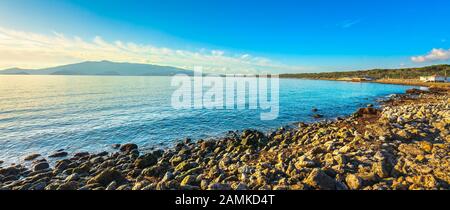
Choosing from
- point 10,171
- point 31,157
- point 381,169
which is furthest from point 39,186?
point 381,169

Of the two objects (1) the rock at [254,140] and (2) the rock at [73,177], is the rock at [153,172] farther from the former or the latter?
(1) the rock at [254,140]

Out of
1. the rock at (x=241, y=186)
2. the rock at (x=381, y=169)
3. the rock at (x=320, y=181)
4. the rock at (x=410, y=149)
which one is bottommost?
the rock at (x=241, y=186)

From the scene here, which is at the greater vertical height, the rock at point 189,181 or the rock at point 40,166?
the rock at point 189,181

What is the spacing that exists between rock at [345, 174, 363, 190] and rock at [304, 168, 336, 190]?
427 mm

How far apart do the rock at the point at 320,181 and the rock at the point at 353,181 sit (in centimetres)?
43

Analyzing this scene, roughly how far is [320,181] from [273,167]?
1939 millimetres

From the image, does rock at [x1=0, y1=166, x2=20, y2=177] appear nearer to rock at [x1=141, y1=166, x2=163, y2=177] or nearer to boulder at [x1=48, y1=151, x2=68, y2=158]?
boulder at [x1=48, y1=151, x2=68, y2=158]

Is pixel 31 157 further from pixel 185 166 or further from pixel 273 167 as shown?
pixel 273 167

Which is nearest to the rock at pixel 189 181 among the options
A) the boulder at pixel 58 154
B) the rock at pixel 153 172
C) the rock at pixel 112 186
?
the rock at pixel 153 172

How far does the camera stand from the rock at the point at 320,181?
576cm

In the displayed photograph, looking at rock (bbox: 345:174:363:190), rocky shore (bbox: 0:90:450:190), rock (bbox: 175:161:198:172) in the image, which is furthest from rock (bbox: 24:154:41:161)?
rock (bbox: 345:174:363:190)

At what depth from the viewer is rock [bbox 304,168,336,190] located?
18.9ft

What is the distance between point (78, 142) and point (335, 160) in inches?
654
